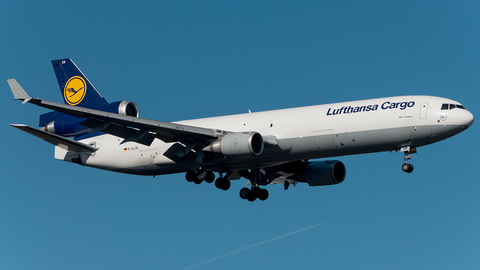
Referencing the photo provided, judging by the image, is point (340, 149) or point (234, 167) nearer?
point (340, 149)

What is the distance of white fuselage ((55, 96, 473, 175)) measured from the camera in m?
33.6

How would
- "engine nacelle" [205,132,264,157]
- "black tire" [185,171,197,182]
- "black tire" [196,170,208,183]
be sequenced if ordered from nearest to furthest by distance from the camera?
"engine nacelle" [205,132,264,157], "black tire" [196,170,208,183], "black tire" [185,171,197,182]

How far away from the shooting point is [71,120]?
1537 inches

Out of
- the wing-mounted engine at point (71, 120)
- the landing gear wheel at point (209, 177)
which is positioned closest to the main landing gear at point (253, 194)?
the landing gear wheel at point (209, 177)

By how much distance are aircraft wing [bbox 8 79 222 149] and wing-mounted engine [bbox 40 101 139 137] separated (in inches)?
60.5

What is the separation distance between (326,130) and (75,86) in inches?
709

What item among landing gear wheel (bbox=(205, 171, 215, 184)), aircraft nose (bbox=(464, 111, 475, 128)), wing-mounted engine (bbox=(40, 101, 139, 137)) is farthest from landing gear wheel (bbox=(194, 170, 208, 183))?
aircraft nose (bbox=(464, 111, 475, 128))

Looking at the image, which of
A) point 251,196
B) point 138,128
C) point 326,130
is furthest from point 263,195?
point 138,128

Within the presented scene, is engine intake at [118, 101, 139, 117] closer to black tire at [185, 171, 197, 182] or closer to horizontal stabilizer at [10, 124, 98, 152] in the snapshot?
horizontal stabilizer at [10, 124, 98, 152]

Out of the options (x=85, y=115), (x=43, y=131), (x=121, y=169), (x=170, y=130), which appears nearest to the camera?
(x=85, y=115)

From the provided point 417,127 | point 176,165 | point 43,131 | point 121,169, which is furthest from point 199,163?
point 417,127

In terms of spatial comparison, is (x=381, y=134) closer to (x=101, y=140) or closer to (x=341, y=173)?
(x=341, y=173)

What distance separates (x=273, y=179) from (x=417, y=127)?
12.4 meters

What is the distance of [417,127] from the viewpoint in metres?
33.5
